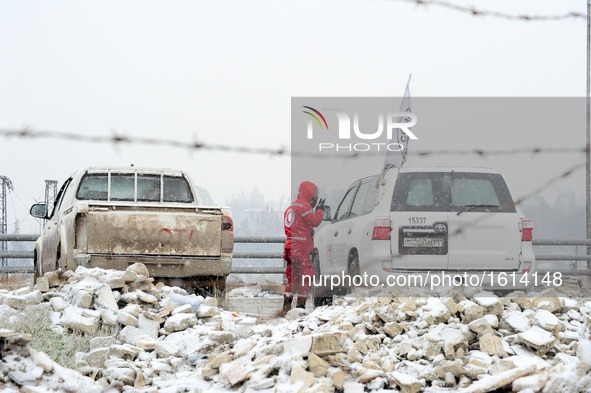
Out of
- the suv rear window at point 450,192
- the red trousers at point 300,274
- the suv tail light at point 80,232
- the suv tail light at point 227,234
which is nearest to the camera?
the suv rear window at point 450,192

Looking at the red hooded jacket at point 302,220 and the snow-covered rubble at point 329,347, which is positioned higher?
the red hooded jacket at point 302,220

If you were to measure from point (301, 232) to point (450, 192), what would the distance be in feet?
9.37

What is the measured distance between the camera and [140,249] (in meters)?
10.1

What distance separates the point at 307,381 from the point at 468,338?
1.73 metres

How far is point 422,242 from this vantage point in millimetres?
8922

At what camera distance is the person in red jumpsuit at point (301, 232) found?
10984mm

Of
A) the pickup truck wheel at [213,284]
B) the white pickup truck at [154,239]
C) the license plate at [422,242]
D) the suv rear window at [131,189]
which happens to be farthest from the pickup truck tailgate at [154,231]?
the license plate at [422,242]

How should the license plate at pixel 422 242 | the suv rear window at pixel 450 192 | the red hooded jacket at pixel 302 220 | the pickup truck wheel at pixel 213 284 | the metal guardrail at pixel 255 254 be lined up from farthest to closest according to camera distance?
1. the metal guardrail at pixel 255 254
2. the red hooded jacket at pixel 302 220
3. the pickup truck wheel at pixel 213 284
4. the suv rear window at pixel 450 192
5. the license plate at pixel 422 242

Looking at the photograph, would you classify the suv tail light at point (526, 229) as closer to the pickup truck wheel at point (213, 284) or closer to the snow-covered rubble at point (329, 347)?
the snow-covered rubble at point (329, 347)

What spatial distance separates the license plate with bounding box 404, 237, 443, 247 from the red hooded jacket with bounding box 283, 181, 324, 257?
7.59 feet

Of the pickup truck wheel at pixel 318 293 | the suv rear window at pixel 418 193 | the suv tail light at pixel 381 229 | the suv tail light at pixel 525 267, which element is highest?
the suv rear window at pixel 418 193

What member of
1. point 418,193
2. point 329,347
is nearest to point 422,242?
point 418,193

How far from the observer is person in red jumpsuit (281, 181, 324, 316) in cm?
1098

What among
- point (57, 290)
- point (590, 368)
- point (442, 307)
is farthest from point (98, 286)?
point (590, 368)
